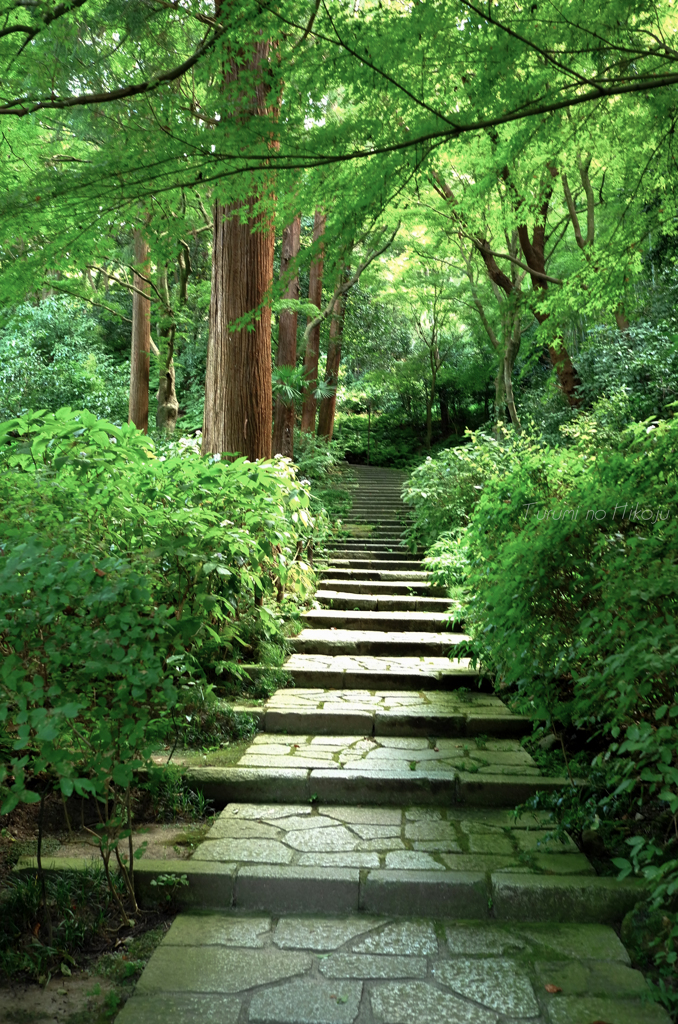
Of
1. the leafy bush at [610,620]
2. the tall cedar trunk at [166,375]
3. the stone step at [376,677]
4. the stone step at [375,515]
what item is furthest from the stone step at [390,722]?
the tall cedar trunk at [166,375]

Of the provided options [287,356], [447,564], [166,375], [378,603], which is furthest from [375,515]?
[378,603]

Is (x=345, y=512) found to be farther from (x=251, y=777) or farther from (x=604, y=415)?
(x=251, y=777)

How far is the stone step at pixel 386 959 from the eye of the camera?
2.35 meters

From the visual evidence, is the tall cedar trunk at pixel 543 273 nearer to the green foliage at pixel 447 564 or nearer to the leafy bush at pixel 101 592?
the green foliage at pixel 447 564

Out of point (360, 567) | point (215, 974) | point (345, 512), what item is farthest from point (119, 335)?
point (215, 974)

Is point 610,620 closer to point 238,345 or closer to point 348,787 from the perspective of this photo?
point 348,787

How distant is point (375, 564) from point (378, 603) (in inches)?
92.8

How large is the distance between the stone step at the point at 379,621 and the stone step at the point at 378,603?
1.81 ft

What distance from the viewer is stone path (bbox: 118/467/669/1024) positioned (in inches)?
94.8

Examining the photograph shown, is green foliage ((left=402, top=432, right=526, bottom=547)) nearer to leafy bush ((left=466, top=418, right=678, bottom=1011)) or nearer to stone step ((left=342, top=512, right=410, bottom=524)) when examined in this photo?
stone step ((left=342, top=512, right=410, bottom=524))

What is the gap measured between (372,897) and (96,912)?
118 cm

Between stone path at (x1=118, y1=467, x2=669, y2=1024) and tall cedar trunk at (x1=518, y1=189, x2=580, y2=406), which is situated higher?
tall cedar trunk at (x1=518, y1=189, x2=580, y2=406)

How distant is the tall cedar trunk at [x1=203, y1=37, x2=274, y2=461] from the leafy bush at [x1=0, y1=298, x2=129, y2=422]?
10.6 meters

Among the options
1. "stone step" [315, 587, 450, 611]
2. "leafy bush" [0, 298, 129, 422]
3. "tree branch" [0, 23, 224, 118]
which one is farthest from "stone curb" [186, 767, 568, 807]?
"leafy bush" [0, 298, 129, 422]
